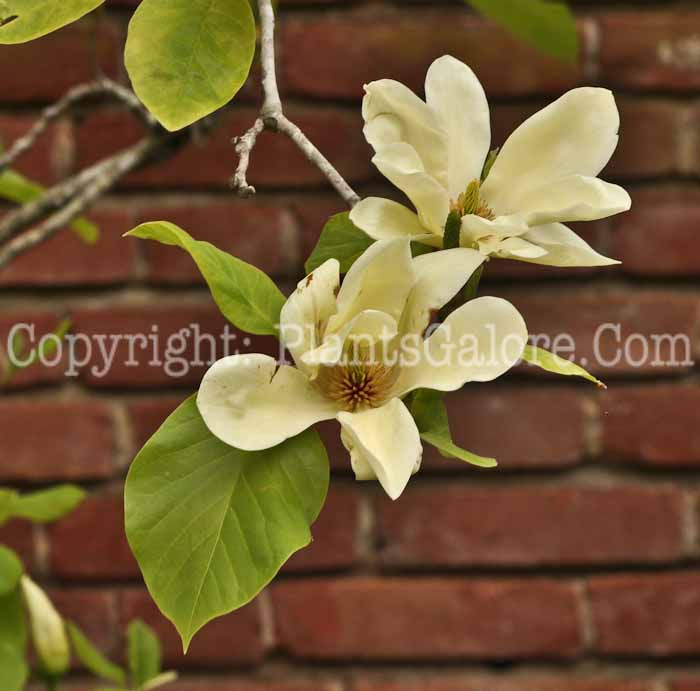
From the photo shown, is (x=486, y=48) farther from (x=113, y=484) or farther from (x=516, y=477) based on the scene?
(x=113, y=484)

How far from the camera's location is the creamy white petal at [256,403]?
0.71ft

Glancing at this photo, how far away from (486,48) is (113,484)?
44cm

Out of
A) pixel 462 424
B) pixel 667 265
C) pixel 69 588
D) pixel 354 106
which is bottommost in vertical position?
pixel 69 588

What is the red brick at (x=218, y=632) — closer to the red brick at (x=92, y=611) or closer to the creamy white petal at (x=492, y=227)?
the red brick at (x=92, y=611)

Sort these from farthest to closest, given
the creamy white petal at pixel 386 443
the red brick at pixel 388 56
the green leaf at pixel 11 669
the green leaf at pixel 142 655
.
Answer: the red brick at pixel 388 56, the green leaf at pixel 142 655, the green leaf at pixel 11 669, the creamy white petal at pixel 386 443

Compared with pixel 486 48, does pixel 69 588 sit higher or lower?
lower

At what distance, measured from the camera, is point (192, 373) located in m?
0.71

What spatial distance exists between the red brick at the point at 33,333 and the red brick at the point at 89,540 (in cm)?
10

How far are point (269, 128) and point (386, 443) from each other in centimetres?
9

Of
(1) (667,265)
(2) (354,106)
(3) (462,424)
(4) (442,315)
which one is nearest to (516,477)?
(3) (462,424)

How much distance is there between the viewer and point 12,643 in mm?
409

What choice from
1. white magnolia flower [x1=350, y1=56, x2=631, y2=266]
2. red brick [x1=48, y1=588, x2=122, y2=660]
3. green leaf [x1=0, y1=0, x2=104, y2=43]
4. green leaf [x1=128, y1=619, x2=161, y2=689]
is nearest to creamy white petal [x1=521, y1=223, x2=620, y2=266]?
white magnolia flower [x1=350, y1=56, x2=631, y2=266]

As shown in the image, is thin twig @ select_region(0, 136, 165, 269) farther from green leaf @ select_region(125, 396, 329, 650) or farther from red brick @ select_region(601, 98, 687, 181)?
red brick @ select_region(601, 98, 687, 181)

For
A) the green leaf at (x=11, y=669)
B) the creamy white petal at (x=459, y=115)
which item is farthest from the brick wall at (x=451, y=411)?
the creamy white petal at (x=459, y=115)
